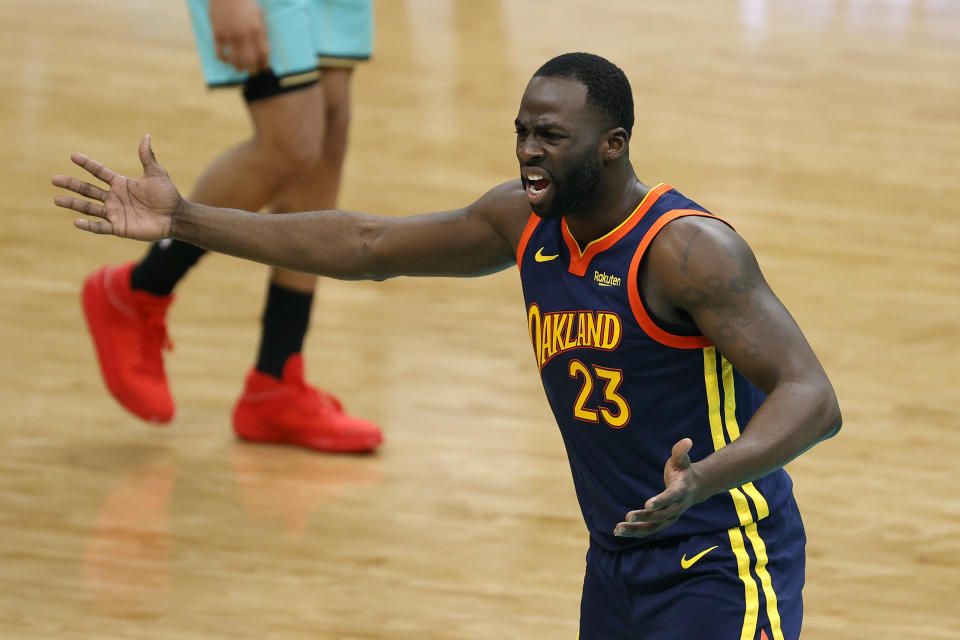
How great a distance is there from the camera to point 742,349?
175 centimetres

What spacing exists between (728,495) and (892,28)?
5.60 m

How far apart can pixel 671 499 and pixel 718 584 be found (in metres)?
0.38

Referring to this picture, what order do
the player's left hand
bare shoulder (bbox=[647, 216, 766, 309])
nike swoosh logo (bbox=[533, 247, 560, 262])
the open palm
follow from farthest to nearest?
the open palm
nike swoosh logo (bbox=[533, 247, 560, 262])
bare shoulder (bbox=[647, 216, 766, 309])
the player's left hand

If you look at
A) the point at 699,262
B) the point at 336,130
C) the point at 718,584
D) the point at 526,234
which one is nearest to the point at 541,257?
the point at 526,234

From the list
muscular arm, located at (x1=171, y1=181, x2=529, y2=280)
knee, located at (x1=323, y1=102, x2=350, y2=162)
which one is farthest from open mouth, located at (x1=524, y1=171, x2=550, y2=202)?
knee, located at (x1=323, y1=102, x2=350, y2=162)

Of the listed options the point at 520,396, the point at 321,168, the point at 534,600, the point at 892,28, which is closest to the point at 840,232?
the point at 520,396

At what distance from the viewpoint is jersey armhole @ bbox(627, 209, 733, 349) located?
185 cm

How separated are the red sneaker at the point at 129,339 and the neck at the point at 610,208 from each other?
4.91ft

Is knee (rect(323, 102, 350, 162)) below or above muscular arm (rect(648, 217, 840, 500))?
below

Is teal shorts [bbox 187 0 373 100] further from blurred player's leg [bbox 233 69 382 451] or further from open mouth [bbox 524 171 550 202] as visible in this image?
open mouth [bbox 524 171 550 202]

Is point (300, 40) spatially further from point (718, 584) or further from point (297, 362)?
point (718, 584)

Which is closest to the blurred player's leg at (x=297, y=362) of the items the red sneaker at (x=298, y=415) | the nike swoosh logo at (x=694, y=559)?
the red sneaker at (x=298, y=415)

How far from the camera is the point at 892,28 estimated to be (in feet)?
23.0

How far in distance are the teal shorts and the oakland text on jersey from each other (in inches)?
46.3
